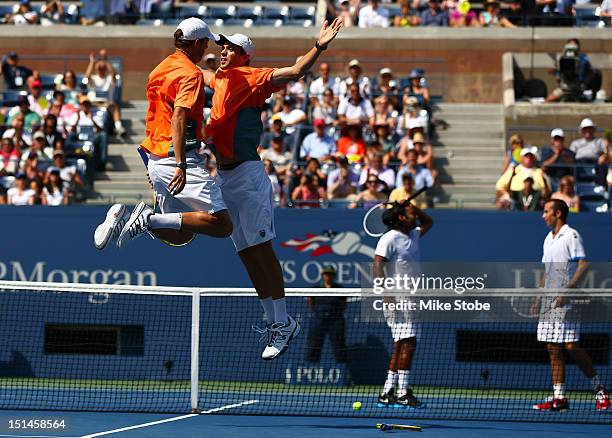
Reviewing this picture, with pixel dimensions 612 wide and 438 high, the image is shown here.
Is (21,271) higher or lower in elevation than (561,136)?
lower

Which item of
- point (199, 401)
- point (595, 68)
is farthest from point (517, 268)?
point (595, 68)

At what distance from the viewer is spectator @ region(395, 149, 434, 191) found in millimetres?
19297

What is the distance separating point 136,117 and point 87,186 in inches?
119

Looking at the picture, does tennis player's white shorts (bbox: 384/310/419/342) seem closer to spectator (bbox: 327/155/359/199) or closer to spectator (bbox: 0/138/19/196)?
spectator (bbox: 327/155/359/199)

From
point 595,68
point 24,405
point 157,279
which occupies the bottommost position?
point 24,405

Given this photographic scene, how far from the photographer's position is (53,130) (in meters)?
21.3

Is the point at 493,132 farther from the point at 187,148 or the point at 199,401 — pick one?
the point at 187,148

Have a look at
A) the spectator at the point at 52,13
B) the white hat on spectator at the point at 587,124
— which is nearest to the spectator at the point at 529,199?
the white hat on spectator at the point at 587,124

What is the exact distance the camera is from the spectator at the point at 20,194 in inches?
752

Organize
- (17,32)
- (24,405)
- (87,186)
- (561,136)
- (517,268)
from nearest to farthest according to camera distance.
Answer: (24,405)
(517,268)
(561,136)
(87,186)
(17,32)

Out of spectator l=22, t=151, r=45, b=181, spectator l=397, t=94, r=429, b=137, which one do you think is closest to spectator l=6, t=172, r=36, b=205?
spectator l=22, t=151, r=45, b=181

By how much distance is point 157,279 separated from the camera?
57.9ft

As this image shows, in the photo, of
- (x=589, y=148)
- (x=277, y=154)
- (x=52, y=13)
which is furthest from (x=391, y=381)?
(x=52, y=13)

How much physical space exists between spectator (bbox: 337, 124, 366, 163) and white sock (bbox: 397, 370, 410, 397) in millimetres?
6138
